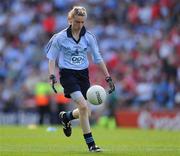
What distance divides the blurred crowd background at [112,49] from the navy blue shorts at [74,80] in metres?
12.1

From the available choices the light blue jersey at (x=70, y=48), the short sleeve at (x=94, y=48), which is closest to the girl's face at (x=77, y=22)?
the light blue jersey at (x=70, y=48)

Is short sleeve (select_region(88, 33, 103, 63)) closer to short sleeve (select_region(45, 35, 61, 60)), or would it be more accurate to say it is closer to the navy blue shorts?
the navy blue shorts

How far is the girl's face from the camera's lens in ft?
41.1

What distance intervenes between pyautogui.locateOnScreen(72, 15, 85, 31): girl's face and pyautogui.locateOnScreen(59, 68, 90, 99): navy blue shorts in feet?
2.59

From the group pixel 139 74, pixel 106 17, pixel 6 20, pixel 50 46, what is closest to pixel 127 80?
pixel 139 74

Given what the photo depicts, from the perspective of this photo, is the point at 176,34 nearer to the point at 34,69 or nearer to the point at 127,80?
the point at 127,80

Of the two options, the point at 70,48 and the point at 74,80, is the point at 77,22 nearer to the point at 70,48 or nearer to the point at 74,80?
the point at 70,48

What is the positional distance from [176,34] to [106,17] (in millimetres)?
4978

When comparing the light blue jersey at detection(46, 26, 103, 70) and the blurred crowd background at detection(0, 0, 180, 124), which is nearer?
the light blue jersey at detection(46, 26, 103, 70)

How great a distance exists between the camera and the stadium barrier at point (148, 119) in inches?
973

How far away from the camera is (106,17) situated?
3081cm

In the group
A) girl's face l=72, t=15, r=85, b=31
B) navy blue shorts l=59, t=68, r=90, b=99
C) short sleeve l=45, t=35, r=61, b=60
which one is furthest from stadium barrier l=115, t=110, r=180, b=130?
girl's face l=72, t=15, r=85, b=31

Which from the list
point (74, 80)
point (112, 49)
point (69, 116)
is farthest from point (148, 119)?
point (74, 80)

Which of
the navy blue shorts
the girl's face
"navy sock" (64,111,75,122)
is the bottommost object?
"navy sock" (64,111,75,122)
